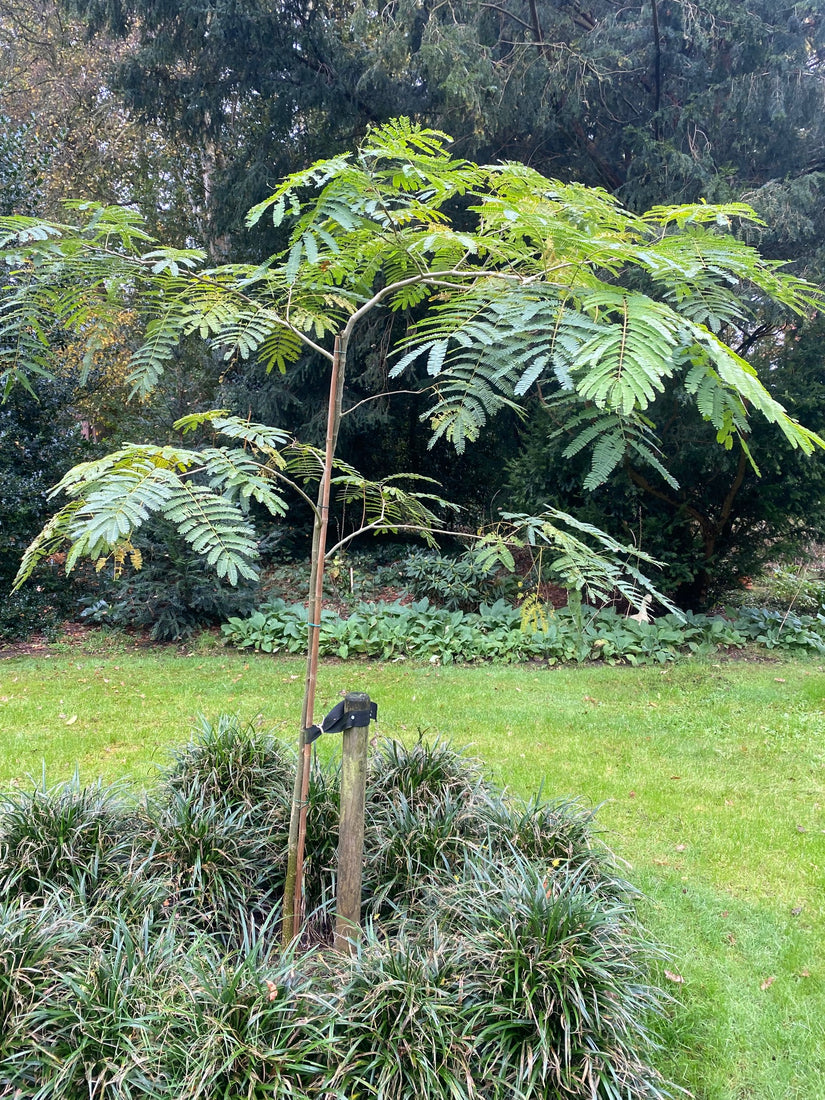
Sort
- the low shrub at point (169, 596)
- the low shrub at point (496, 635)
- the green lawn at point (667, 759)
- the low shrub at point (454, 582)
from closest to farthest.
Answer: the green lawn at point (667, 759)
the low shrub at point (496, 635)
the low shrub at point (169, 596)
the low shrub at point (454, 582)

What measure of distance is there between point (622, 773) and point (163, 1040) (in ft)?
10.4

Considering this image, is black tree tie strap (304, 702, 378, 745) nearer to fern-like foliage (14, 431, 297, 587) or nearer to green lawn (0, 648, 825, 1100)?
fern-like foliage (14, 431, 297, 587)

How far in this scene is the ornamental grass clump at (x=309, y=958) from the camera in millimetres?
1740

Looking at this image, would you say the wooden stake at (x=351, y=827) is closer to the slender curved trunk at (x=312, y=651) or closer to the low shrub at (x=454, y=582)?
the slender curved trunk at (x=312, y=651)

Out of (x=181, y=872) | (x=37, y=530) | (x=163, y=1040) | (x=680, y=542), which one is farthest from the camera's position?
(x=680, y=542)

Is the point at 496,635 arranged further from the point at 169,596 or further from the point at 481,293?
the point at 481,293

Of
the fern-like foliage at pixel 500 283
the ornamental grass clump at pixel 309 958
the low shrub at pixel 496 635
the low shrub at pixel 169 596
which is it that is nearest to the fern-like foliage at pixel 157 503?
the fern-like foliage at pixel 500 283

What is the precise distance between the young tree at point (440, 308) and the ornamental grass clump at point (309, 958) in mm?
396

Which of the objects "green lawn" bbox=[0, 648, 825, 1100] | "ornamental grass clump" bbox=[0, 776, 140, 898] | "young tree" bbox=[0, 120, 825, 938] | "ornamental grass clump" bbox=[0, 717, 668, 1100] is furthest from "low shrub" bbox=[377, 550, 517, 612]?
"young tree" bbox=[0, 120, 825, 938]

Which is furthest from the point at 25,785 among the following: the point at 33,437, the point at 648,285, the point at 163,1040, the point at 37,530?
the point at 648,285

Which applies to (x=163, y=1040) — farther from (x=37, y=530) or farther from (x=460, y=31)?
(x=460, y=31)

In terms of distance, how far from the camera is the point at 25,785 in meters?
3.78

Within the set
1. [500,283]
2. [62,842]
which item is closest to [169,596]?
[62,842]

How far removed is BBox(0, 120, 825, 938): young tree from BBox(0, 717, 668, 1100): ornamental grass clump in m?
0.40
